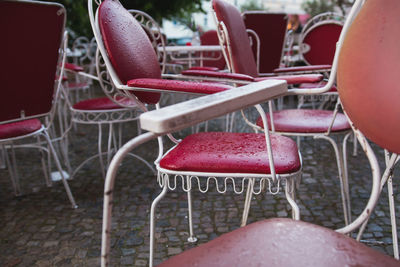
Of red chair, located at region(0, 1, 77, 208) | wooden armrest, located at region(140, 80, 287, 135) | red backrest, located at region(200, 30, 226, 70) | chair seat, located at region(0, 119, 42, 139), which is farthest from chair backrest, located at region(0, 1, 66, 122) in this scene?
red backrest, located at region(200, 30, 226, 70)

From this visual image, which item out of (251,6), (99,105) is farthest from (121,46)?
(251,6)

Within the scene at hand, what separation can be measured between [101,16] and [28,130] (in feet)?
3.72

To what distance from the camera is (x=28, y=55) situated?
6.31 ft

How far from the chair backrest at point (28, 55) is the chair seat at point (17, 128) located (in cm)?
10

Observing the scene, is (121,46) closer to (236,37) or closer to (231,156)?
(231,156)

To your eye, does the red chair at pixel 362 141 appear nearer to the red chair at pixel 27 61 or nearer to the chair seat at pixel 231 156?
the chair seat at pixel 231 156

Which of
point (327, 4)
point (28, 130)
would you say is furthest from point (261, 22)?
point (327, 4)

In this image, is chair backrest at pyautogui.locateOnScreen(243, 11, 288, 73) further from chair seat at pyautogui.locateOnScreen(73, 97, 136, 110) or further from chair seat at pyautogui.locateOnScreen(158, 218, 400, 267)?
chair seat at pyautogui.locateOnScreen(158, 218, 400, 267)

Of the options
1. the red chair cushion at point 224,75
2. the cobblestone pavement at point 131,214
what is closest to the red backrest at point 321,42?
the cobblestone pavement at point 131,214

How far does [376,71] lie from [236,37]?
1133 mm

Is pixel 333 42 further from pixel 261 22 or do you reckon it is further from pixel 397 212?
pixel 397 212

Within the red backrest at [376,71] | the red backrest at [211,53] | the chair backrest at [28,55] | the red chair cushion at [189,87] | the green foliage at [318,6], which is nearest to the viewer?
the red backrest at [376,71]

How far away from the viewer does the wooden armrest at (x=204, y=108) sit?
0.55 m

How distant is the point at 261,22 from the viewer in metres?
3.36
